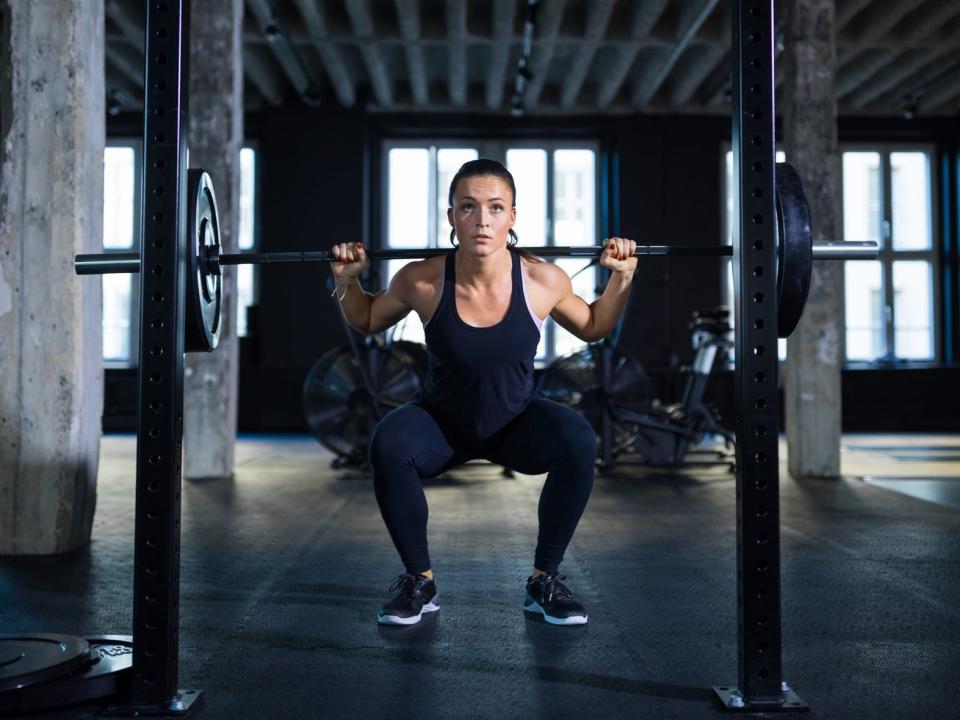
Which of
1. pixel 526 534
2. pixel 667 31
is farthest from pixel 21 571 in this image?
pixel 667 31

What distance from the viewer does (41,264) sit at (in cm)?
285

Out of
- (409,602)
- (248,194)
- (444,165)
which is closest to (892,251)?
(444,165)

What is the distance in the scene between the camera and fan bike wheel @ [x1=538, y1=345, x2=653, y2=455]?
534cm

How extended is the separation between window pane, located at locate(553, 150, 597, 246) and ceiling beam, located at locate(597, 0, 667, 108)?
2.22ft

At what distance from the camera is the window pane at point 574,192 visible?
34.8ft

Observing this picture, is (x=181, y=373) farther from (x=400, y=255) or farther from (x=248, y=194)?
(x=248, y=194)

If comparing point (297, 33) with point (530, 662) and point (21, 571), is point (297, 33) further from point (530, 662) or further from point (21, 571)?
point (530, 662)

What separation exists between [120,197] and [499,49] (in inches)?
191

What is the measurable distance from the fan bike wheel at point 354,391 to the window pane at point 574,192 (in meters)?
5.79

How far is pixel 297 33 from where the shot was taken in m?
8.06

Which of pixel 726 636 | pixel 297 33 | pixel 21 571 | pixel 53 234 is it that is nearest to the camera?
pixel 726 636

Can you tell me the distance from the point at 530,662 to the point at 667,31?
24.2ft

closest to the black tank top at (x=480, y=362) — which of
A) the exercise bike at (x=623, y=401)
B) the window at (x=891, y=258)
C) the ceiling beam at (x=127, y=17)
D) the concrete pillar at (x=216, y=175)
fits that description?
the exercise bike at (x=623, y=401)

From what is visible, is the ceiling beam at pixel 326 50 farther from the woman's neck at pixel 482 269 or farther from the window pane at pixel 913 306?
the window pane at pixel 913 306
